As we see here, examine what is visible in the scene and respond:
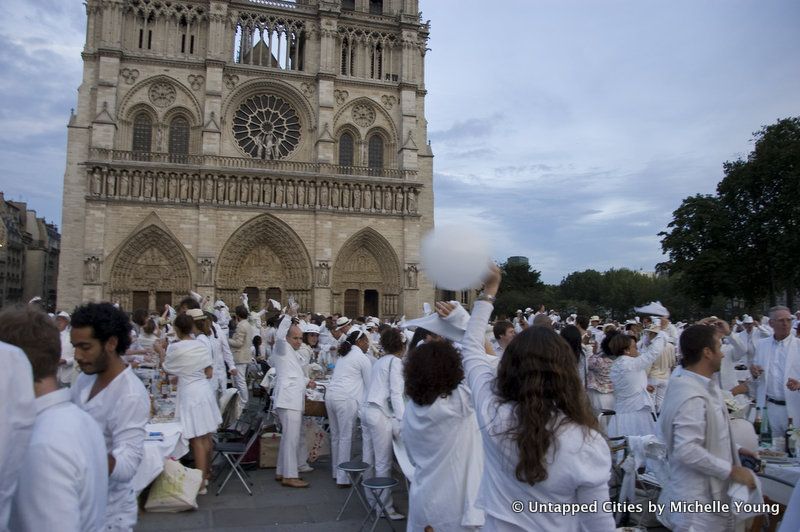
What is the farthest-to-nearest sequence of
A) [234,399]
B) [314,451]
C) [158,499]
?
[234,399]
[314,451]
[158,499]

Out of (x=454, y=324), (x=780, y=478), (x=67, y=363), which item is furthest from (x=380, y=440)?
(x=67, y=363)

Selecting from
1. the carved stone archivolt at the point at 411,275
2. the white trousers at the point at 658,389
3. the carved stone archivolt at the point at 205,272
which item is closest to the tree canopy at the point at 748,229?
the carved stone archivolt at the point at 411,275

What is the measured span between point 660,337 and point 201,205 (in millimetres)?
23071

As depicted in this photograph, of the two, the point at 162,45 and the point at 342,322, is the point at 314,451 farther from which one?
the point at 162,45

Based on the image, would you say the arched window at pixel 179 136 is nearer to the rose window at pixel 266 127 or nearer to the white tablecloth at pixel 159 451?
the rose window at pixel 266 127

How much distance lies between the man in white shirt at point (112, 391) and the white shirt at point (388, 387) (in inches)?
107

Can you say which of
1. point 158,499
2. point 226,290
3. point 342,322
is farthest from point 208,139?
point 158,499

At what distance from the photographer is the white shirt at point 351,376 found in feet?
21.3

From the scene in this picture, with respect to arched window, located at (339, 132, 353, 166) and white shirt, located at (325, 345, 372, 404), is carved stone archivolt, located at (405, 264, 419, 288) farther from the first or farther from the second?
white shirt, located at (325, 345, 372, 404)

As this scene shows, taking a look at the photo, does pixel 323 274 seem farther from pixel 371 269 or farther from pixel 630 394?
pixel 630 394

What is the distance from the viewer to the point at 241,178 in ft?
86.7

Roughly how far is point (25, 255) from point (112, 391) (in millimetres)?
56640

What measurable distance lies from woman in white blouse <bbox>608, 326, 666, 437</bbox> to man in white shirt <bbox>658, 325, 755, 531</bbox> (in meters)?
2.98

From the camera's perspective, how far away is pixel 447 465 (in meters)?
3.38
